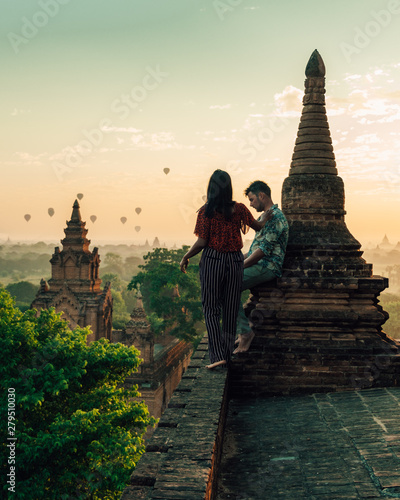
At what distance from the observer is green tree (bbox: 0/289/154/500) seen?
1220 centimetres

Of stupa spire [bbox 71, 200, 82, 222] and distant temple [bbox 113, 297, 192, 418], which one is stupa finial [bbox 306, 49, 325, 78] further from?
stupa spire [bbox 71, 200, 82, 222]

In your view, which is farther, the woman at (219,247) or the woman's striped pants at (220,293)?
the woman's striped pants at (220,293)

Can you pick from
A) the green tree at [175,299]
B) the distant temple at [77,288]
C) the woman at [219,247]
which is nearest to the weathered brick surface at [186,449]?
the woman at [219,247]

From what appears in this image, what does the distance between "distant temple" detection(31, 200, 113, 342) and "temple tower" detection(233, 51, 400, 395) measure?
26243 mm

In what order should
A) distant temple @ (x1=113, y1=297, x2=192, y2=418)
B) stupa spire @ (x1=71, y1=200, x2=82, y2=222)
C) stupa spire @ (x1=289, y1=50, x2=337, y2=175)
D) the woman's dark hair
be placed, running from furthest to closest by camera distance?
stupa spire @ (x1=71, y1=200, x2=82, y2=222) → distant temple @ (x1=113, y1=297, x2=192, y2=418) → stupa spire @ (x1=289, y1=50, x2=337, y2=175) → the woman's dark hair

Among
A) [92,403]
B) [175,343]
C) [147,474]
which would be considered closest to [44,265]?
[175,343]

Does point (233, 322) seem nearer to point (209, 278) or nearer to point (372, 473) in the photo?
point (209, 278)

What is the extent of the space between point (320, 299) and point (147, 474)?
402cm

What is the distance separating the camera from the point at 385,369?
6656 millimetres

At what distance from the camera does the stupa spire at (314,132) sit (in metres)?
8.05

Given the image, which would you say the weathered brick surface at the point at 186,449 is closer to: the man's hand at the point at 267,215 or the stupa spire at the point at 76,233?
the man's hand at the point at 267,215

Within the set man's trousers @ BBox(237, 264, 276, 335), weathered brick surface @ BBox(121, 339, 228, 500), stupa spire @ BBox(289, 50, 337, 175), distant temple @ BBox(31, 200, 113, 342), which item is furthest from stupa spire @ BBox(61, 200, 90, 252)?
weathered brick surface @ BBox(121, 339, 228, 500)

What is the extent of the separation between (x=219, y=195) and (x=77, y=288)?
29.8 metres

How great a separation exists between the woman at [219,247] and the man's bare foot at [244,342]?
1.08 meters
